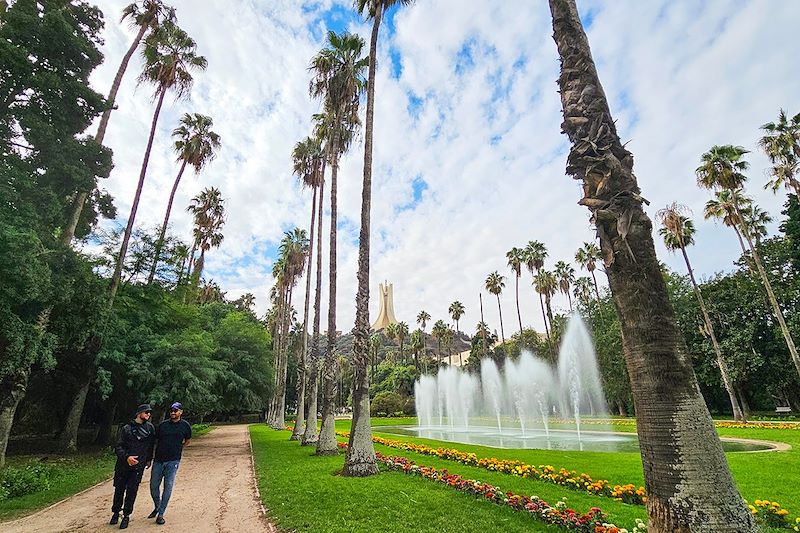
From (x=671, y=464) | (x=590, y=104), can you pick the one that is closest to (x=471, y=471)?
(x=671, y=464)

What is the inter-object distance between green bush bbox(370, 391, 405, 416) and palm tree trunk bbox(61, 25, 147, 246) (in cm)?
4363

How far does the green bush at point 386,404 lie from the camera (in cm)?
5356

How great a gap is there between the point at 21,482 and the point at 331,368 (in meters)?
9.56

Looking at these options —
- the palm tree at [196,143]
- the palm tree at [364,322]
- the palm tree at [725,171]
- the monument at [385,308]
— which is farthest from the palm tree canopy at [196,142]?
the monument at [385,308]

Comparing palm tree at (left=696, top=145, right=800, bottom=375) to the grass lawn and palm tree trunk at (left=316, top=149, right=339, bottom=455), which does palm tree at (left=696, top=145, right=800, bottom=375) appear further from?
palm tree trunk at (left=316, top=149, right=339, bottom=455)

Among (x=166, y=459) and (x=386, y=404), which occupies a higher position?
(x=386, y=404)

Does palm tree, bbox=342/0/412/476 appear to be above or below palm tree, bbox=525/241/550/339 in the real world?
below

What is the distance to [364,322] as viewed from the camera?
12.6 m

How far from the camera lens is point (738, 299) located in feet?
115

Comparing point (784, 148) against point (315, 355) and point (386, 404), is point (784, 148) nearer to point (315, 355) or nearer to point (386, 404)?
point (315, 355)

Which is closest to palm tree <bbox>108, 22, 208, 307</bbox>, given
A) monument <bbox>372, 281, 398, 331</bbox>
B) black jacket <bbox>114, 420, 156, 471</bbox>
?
black jacket <bbox>114, 420, 156, 471</bbox>

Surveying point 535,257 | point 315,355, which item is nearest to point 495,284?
point 535,257

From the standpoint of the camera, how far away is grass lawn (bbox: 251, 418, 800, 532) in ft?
21.3

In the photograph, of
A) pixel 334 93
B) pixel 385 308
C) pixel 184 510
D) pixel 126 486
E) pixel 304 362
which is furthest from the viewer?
pixel 385 308
